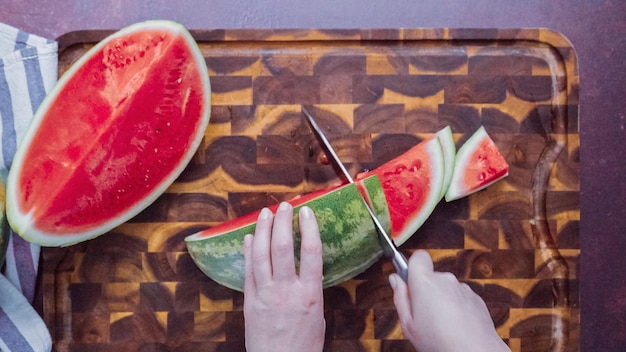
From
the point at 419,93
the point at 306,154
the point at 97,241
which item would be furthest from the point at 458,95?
the point at 97,241

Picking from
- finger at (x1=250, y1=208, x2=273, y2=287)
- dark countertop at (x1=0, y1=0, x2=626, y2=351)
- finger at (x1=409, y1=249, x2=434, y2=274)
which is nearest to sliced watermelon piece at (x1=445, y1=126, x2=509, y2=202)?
finger at (x1=409, y1=249, x2=434, y2=274)

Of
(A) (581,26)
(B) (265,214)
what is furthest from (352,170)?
(A) (581,26)

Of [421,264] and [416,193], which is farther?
[416,193]

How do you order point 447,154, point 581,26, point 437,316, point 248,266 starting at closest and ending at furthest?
point 437,316 < point 248,266 < point 447,154 < point 581,26

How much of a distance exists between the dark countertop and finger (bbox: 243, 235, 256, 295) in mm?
710

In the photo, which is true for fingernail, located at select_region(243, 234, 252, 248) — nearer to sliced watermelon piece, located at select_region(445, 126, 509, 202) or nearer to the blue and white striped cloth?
sliced watermelon piece, located at select_region(445, 126, 509, 202)

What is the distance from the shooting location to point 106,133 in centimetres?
155

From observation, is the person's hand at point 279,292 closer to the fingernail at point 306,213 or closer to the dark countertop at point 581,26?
the fingernail at point 306,213

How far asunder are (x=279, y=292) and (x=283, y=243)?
0.53 feet

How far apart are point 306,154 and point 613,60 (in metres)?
1.08

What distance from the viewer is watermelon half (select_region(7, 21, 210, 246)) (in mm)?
1549

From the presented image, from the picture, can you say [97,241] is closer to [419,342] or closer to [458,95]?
[419,342]

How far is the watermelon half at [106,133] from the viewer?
1.55 meters

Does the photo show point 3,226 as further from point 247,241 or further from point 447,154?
point 447,154
